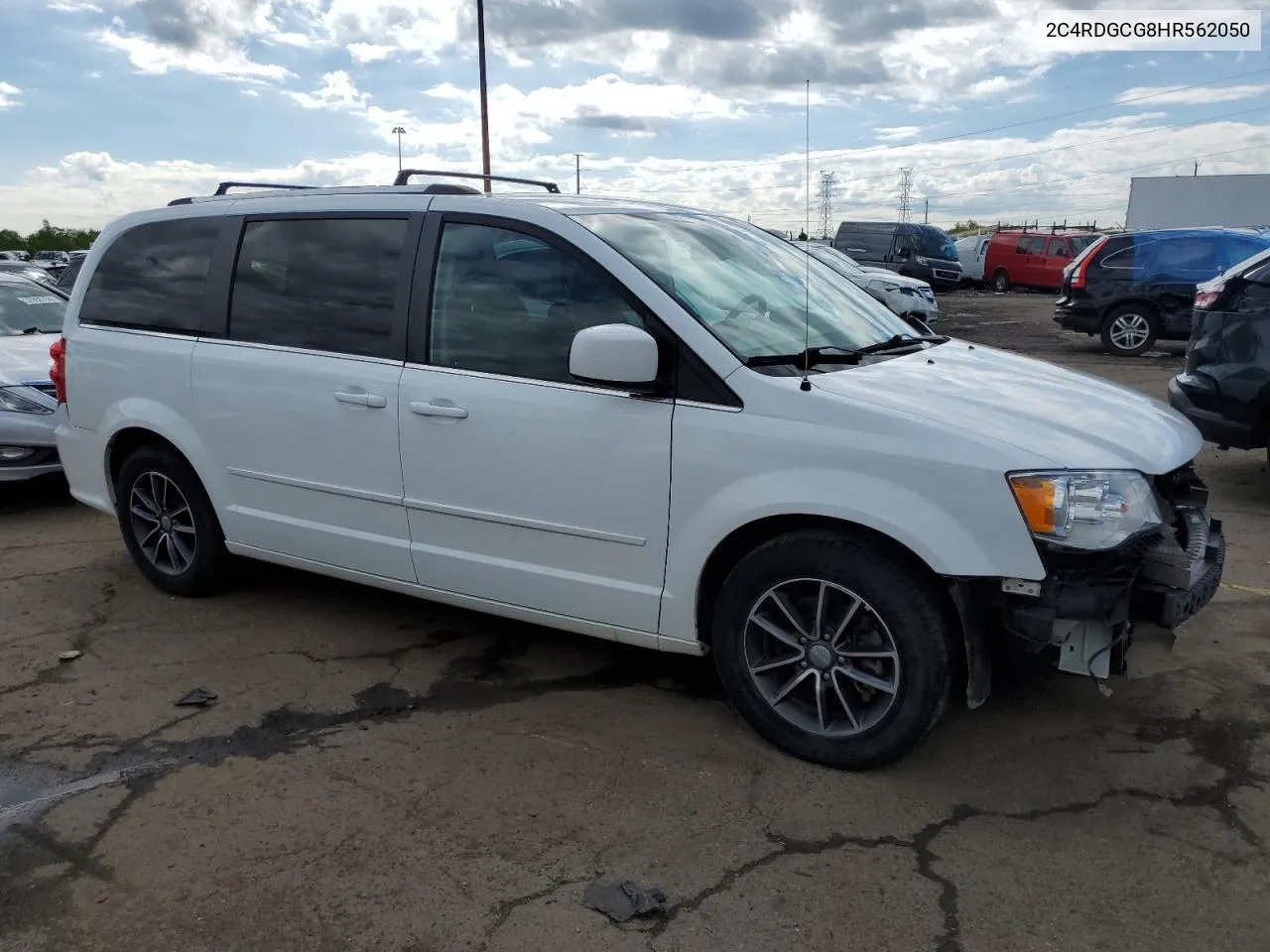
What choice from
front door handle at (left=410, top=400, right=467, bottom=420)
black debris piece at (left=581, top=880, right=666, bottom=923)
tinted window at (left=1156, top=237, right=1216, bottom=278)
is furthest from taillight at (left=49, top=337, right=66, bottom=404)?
tinted window at (left=1156, top=237, right=1216, bottom=278)

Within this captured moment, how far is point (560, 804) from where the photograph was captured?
10.7 ft

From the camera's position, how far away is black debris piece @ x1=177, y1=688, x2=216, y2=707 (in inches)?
159

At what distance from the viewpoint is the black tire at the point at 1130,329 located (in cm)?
1489

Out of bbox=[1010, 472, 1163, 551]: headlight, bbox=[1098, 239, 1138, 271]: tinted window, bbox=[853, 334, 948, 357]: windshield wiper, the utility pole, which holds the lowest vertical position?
bbox=[1010, 472, 1163, 551]: headlight

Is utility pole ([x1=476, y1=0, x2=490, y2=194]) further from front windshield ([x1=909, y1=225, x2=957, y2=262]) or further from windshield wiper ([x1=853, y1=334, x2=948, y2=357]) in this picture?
windshield wiper ([x1=853, y1=334, x2=948, y2=357])

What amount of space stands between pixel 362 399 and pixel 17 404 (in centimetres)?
424

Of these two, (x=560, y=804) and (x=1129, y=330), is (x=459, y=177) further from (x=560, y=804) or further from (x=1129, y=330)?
(x=1129, y=330)

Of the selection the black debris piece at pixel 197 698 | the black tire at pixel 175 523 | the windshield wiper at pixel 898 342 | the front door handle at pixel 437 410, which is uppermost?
the windshield wiper at pixel 898 342

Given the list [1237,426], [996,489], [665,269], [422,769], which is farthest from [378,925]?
[1237,426]

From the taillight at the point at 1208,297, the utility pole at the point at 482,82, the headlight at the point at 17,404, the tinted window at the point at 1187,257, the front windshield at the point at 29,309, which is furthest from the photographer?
the utility pole at the point at 482,82

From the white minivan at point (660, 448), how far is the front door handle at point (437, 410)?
0.07 feet

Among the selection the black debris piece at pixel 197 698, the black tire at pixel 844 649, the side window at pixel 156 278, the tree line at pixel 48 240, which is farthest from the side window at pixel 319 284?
the tree line at pixel 48 240

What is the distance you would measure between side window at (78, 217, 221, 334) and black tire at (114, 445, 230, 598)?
64 centimetres

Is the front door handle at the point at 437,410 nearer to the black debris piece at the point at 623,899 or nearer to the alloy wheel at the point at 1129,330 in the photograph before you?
the black debris piece at the point at 623,899
